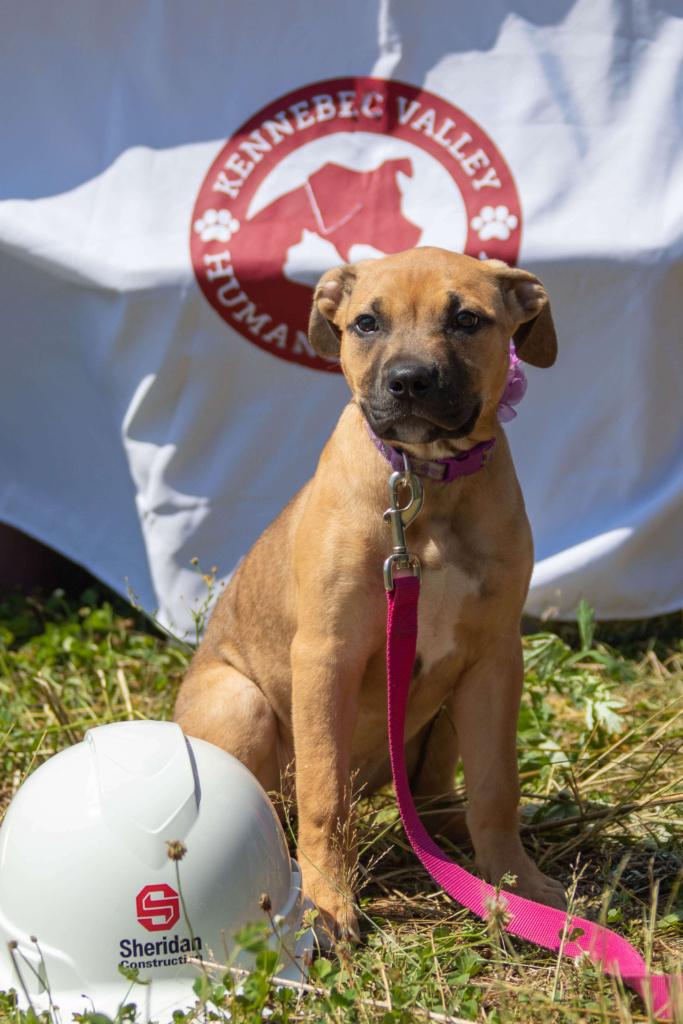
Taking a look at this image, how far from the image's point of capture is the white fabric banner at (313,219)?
478 cm

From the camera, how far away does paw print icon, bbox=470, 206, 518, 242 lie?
475 centimetres

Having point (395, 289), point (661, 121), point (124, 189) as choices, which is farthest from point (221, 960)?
point (661, 121)

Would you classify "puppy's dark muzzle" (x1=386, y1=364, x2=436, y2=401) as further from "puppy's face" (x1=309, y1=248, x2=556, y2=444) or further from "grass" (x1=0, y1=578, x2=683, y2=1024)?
"grass" (x1=0, y1=578, x2=683, y2=1024)

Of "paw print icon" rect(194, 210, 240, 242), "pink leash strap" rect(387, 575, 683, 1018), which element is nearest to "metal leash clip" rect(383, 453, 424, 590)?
"pink leash strap" rect(387, 575, 683, 1018)

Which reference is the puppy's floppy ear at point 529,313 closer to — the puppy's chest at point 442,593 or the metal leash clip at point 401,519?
the metal leash clip at point 401,519

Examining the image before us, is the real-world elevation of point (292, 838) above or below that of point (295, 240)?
below

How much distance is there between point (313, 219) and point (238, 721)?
2.83m

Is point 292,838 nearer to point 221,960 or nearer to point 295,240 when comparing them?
point 221,960

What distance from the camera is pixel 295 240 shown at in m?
4.86

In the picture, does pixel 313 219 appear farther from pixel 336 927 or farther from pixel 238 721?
pixel 336 927

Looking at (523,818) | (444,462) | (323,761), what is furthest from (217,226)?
(523,818)

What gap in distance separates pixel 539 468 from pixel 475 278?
83.4 inches

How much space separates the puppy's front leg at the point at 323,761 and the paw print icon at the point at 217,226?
275cm

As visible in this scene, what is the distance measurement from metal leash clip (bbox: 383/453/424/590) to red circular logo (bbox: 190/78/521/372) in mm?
2262
